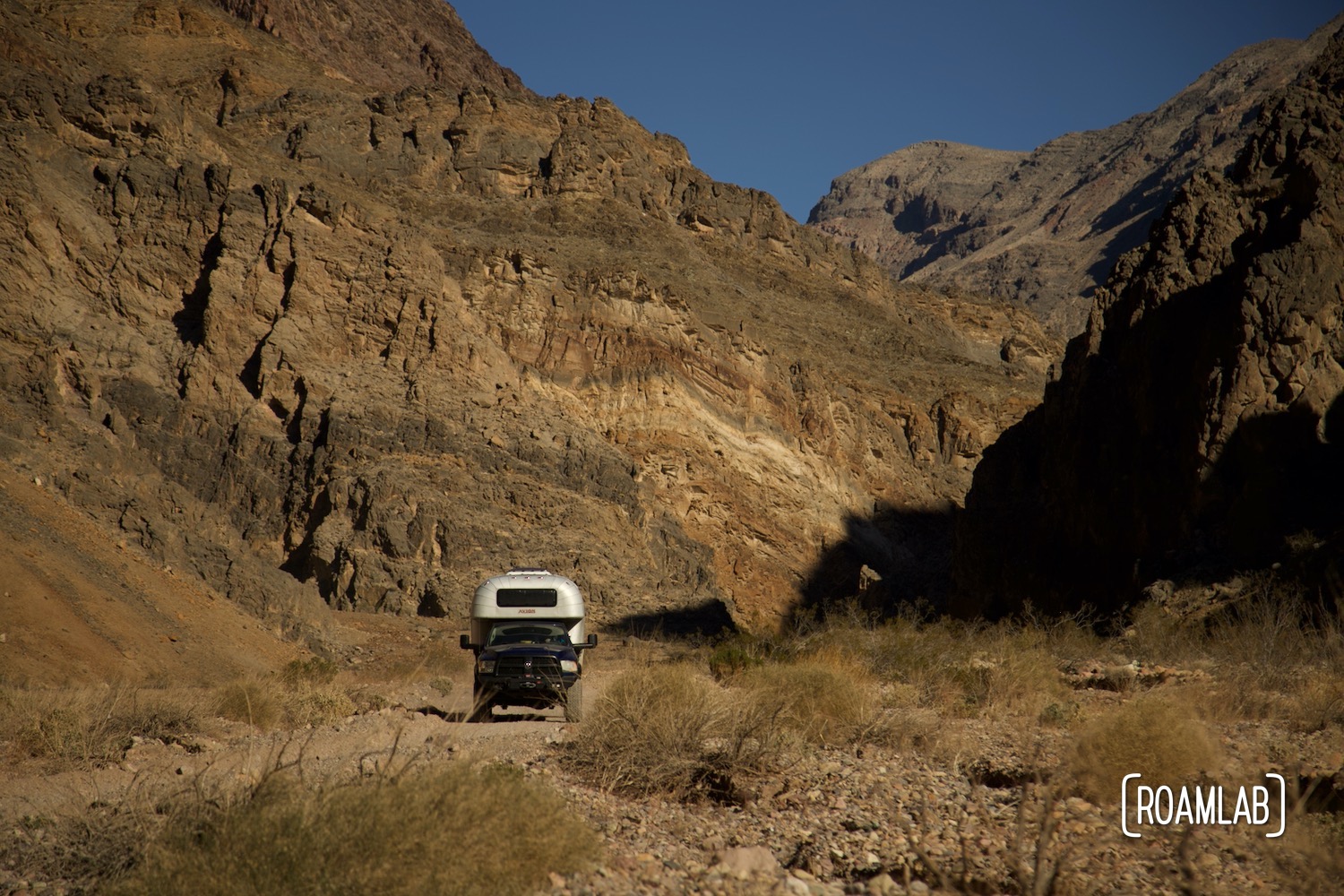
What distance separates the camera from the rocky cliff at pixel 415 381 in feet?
108

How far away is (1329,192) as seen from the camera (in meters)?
23.5

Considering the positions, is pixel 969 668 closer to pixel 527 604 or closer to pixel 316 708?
pixel 527 604

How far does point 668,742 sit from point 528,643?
18.8 feet

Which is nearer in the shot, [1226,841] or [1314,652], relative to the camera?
[1226,841]

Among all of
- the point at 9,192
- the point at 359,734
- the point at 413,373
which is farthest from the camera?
the point at 413,373

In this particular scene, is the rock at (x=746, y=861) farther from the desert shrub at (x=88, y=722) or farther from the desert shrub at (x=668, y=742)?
the desert shrub at (x=88, y=722)

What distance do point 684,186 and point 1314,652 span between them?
212ft

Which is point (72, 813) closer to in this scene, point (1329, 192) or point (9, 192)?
point (1329, 192)

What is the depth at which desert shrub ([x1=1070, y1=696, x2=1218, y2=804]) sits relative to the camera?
809 centimetres

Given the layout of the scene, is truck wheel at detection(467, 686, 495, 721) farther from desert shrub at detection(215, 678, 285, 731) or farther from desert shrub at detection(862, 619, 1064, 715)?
desert shrub at detection(862, 619, 1064, 715)

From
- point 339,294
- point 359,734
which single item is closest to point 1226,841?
point 359,734

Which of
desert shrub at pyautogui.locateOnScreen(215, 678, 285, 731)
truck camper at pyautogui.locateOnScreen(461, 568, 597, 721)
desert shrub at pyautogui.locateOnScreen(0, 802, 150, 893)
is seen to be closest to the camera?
desert shrub at pyautogui.locateOnScreen(0, 802, 150, 893)

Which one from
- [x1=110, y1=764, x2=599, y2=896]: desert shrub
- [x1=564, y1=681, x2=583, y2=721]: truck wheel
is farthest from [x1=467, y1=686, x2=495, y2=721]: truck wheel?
[x1=110, y1=764, x2=599, y2=896]: desert shrub

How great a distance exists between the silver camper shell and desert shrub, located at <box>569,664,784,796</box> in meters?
5.25
